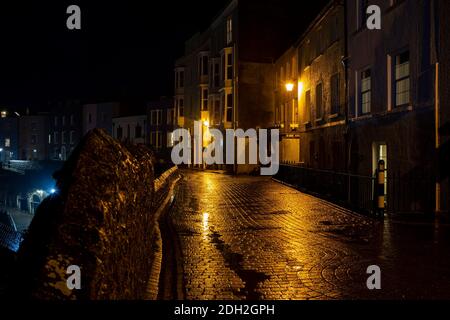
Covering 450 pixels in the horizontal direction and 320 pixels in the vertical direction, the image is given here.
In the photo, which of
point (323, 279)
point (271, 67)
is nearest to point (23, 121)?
point (271, 67)

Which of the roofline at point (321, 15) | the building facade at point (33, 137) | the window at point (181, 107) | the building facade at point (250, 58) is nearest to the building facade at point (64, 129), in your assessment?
the building facade at point (33, 137)

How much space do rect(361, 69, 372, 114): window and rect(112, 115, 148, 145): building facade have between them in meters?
45.6

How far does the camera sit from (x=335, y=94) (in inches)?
835

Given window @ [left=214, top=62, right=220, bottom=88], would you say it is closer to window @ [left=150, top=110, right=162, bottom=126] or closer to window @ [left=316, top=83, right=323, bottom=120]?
window @ [left=316, top=83, right=323, bottom=120]

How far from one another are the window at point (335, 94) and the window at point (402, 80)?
565 centimetres

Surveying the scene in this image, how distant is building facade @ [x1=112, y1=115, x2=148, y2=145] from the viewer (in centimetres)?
6247

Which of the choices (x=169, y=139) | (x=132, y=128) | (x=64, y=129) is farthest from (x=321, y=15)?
(x=64, y=129)

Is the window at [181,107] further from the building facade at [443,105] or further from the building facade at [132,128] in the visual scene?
the building facade at [443,105]

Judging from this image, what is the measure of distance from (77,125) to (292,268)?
2843 inches

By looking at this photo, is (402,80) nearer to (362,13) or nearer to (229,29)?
(362,13)

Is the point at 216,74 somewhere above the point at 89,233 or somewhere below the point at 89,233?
above

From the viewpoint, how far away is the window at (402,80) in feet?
47.1

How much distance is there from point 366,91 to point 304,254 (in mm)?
10809
